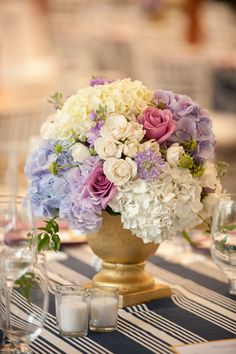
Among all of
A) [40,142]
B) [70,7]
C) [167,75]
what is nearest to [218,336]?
[40,142]

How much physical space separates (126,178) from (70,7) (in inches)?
318

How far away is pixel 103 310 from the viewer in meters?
1.59

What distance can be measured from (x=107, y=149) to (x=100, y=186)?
0.22 feet

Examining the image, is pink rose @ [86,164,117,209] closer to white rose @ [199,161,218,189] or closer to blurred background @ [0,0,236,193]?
white rose @ [199,161,218,189]

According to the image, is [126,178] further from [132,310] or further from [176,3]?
[176,3]

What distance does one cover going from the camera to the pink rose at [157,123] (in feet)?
5.57

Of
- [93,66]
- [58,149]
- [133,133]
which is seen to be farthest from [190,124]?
[93,66]

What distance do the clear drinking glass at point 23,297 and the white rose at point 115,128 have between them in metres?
0.32

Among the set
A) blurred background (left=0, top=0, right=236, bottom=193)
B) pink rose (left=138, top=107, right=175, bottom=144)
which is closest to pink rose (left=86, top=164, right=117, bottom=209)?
pink rose (left=138, top=107, right=175, bottom=144)

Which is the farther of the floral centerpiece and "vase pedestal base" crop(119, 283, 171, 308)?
"vase pedestal base" crop(119, 283, 171, 308)

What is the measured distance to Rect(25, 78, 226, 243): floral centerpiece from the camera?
166 cm

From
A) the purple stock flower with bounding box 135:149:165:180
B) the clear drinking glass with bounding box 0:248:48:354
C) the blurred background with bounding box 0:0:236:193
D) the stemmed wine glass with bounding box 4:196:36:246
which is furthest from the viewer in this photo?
the blurred background with bounding box 0:0:236:193

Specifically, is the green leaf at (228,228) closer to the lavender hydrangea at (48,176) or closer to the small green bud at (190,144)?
the small green bud at (190,144)

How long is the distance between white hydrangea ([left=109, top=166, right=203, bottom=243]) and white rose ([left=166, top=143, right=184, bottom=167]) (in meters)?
0.01
